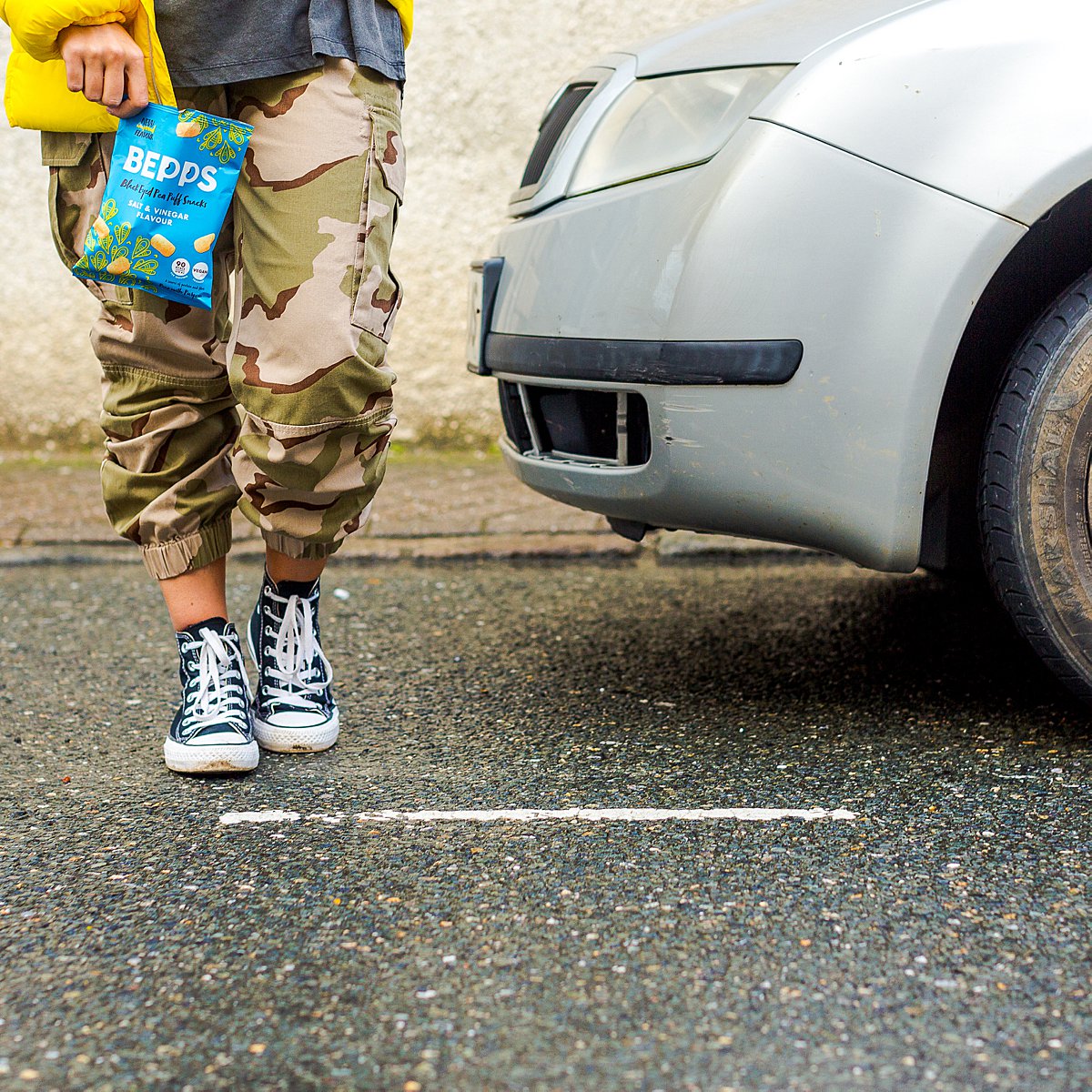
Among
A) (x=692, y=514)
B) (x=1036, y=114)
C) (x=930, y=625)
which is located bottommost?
(x=930, y=625)

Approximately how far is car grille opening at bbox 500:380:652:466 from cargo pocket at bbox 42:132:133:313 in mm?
670

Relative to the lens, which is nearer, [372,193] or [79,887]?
[79,887]

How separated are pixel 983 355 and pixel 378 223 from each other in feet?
2.98

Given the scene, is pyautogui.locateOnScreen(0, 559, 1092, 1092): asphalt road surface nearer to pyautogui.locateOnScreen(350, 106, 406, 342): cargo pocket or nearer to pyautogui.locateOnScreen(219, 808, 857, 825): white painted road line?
pyautogui.locateOnScreen(219, 808, 857, 825): white painted road line

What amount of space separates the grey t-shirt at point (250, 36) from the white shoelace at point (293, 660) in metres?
0.79

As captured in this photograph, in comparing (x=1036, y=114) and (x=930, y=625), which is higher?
(x=1036, y=114)

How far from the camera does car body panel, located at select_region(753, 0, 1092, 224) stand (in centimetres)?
180

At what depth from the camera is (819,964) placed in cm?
144

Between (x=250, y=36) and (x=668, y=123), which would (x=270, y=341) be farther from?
(x=668, y=123)

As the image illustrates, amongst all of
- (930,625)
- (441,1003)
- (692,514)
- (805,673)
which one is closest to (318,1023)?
(441,1003)

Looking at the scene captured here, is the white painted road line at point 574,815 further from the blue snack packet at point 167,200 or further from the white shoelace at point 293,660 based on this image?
the blue snack packet at point 167,200

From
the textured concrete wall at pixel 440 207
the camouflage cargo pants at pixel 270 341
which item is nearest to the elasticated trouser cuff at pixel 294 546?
the camouflage cargo pants at pixel 270 341

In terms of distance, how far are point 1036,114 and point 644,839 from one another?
1084mm

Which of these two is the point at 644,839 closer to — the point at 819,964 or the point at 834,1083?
the point at 819,964
